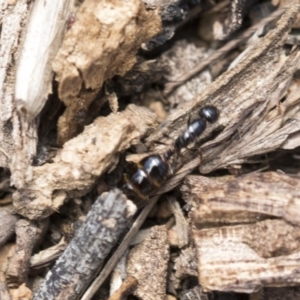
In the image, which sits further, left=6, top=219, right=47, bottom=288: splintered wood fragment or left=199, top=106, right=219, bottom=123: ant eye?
left=199, top=106, right=219, bottom=123: ant eye

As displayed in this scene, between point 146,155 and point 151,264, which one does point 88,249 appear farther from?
point 146,155

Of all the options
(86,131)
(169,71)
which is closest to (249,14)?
(169,71)

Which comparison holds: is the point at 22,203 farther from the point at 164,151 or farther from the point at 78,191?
the point at 164,151

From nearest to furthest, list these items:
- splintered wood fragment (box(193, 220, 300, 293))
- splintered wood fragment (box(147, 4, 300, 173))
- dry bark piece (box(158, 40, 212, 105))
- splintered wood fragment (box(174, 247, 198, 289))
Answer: splintered wood fragment (box(193, 220, 300, 293)) → splintered wood fragment (box(174, 247, 198, 289)) → splintered wood fragment (box(147, 4, 300, 173)) → dry bark piece (box(158, 40, 212, 105))

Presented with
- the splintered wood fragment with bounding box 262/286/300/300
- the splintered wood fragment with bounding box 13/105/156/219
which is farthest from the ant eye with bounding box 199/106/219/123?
the splintered wood fragment with bounding box 262/286/300/300

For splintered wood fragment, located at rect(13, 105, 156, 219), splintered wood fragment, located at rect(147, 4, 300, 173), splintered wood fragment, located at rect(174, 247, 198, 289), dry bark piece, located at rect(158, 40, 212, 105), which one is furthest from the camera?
dry bark piece, located at rect(158, 40, 212, 105)

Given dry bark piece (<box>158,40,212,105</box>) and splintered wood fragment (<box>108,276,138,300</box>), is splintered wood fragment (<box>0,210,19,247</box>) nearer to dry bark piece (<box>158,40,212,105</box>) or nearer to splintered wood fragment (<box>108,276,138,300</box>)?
splintered wood fragment (<box>108,276,138,300</box>)

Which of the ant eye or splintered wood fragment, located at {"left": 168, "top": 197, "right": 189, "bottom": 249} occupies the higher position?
the ant eye
